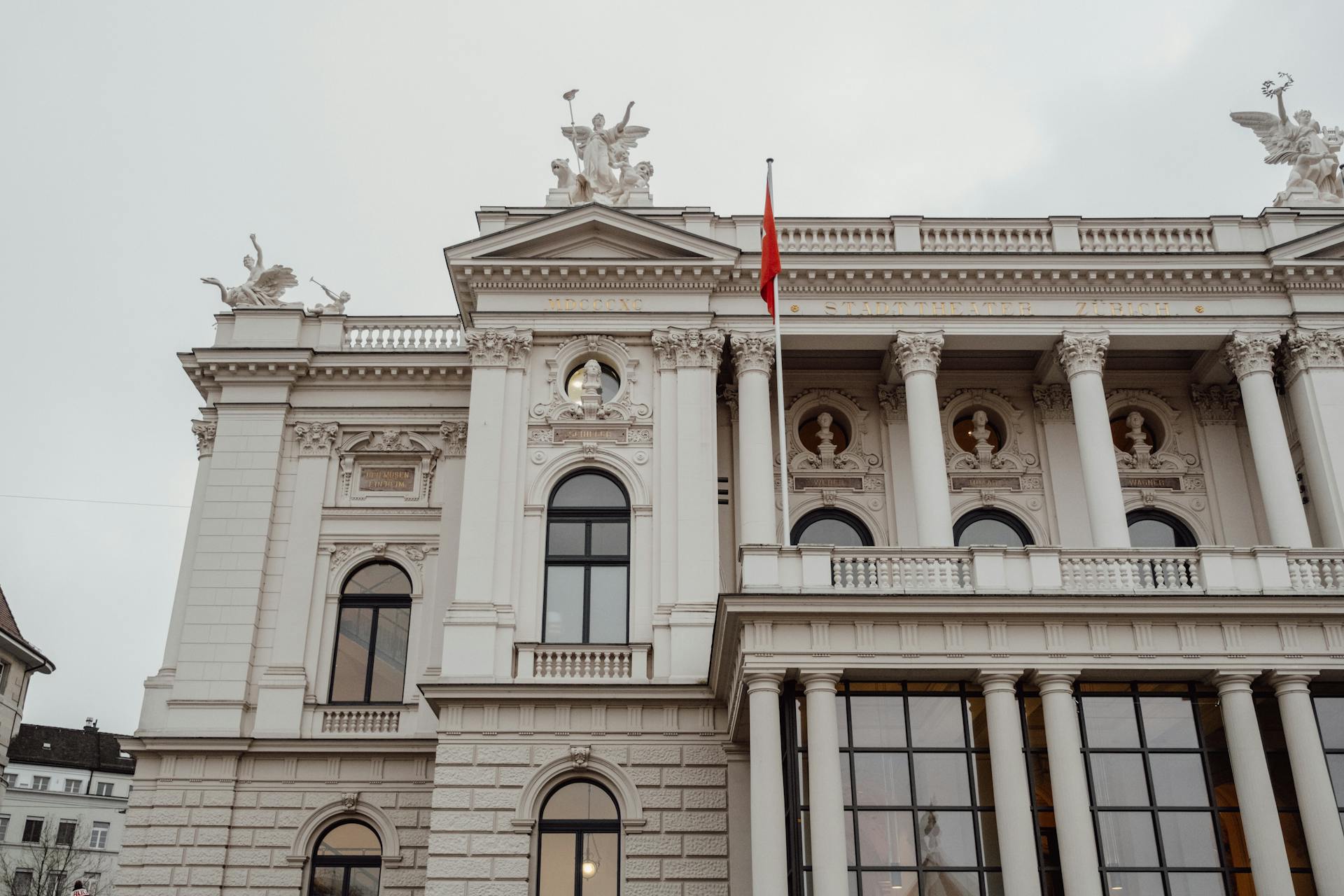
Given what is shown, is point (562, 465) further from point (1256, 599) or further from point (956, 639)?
point (1256, 599)

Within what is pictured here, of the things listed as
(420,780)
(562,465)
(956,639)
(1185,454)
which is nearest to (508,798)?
(420,780)

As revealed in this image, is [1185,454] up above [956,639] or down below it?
above

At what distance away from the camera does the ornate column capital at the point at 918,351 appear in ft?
88.3

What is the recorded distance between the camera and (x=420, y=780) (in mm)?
25953

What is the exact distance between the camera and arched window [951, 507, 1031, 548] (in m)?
28.0

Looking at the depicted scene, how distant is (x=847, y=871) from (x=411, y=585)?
524 inches

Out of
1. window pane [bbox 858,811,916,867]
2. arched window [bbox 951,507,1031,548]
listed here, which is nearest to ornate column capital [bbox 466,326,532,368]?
arched window [bbox 951,507,1031,548]

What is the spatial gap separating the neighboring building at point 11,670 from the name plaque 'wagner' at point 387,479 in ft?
83.4

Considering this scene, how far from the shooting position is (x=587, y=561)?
1008 inches

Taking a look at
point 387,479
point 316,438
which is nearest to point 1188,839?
point 387,479

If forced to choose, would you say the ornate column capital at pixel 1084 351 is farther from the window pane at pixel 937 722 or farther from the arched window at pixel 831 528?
the window pane at pixel 937 722

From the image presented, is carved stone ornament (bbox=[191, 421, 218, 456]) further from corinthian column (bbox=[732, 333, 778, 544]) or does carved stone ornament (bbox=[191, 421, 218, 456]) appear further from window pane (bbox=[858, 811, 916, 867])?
window pane (bbox=[858, 811, 916, 867])

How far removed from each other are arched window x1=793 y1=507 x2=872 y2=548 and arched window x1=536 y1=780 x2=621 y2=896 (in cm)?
767

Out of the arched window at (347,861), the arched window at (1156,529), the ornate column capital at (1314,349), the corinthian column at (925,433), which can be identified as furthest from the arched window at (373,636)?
the ornate column capital at (1314,349)
